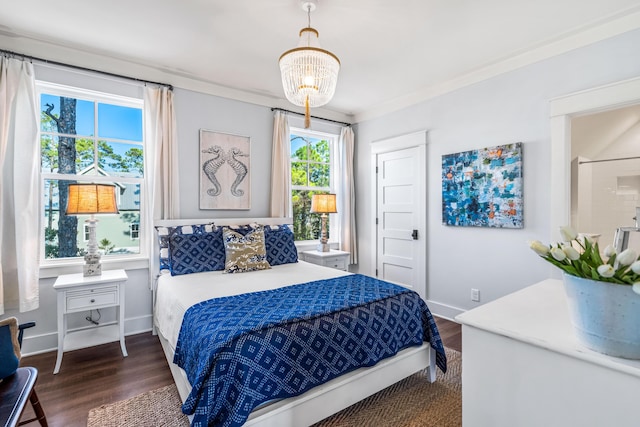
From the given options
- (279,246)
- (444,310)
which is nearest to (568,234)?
(279,246)

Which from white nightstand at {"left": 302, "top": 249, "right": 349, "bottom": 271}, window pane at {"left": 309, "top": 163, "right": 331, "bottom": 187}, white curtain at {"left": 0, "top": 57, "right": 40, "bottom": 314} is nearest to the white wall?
white nightstand at {"left": 302, "top": 249, "right": 349, "bottom": 271}

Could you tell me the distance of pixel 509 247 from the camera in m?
3.08

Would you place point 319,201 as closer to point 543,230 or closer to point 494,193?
point 494,193

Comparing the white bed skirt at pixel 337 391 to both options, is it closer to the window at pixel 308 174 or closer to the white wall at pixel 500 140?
the white wall at pixel 500 140

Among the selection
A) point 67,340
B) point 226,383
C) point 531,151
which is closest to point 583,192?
point 531,151

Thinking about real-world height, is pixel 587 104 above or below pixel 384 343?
above

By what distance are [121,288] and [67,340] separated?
1.95ft

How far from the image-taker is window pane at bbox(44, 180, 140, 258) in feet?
9.64

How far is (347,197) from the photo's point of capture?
4746 mm

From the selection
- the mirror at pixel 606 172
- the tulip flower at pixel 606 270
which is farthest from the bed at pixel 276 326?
the mirror at pixel 606 172

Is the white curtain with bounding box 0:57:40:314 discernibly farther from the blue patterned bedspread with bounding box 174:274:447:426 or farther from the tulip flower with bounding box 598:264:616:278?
the tulip flower with bounding box 598:264:616:278

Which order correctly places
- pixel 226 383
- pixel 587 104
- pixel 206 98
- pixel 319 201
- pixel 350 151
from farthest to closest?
1. pixel 350 151
2. pixel 319 201
3. pixel 206 98
4. pixel 587 104
5. pixel 226 383

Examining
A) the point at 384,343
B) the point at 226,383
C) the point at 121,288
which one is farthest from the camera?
the point at 121,288

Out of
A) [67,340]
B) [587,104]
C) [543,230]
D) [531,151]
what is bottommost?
[67,340]
